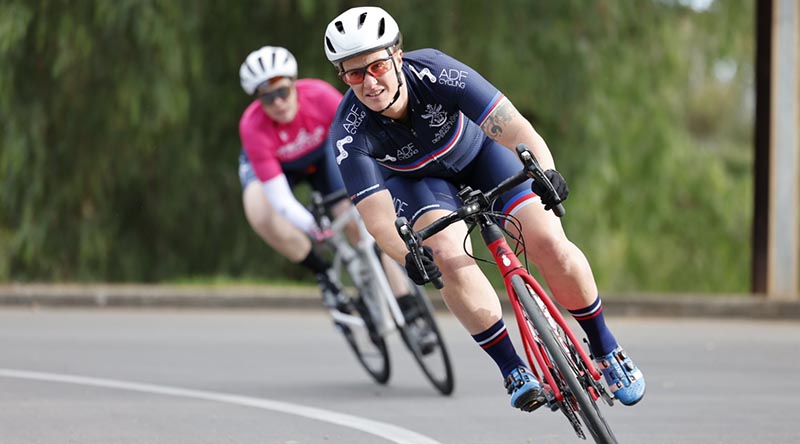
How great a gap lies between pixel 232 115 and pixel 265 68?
26.3 feet

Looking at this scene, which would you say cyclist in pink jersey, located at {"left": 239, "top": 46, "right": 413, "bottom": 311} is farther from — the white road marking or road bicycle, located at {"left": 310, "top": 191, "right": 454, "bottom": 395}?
the white road marking

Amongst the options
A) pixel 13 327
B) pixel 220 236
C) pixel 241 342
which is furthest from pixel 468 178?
pixel 220 236

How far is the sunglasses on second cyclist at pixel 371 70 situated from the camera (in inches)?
231

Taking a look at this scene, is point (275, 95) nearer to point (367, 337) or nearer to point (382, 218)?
point (367, 337)

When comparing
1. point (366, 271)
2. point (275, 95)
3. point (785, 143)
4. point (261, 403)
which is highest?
point (275, 95)

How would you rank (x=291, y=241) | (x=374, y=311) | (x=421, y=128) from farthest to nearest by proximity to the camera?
(x=291, y=241) → (x=374, y=311) → (x=421, y=128)

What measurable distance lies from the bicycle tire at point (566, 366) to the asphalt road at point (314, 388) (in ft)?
4.04

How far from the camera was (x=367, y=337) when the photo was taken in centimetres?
949

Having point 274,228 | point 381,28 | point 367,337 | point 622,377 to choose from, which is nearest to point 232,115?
point 274,228

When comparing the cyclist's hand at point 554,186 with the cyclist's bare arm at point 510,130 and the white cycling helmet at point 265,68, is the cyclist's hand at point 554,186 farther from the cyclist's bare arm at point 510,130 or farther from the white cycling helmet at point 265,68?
the white cycling helmet at point 265,68

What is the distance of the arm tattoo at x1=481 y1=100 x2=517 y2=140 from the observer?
586 cm

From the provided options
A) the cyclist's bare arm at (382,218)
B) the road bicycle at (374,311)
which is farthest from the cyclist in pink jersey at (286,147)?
the cyclist's bare arm at (382,218)

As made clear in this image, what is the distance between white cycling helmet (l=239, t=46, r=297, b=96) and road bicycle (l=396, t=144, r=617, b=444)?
3835mm

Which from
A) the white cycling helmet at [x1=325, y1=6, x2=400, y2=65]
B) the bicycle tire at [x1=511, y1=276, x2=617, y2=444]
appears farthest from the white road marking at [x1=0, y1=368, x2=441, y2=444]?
the white cycling helmet at [x1=325, y1=6, x2=400, y2=65]
